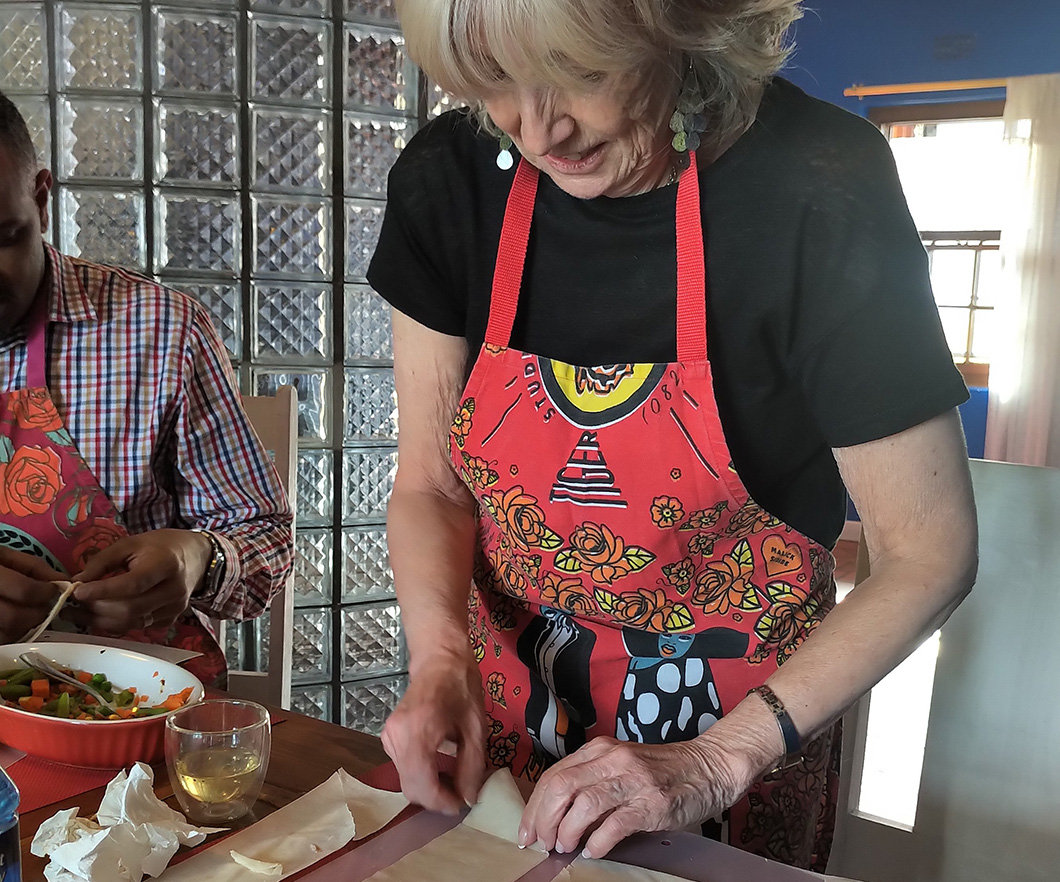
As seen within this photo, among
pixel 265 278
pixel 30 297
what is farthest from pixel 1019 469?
pixel 265 278

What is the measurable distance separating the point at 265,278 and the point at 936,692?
179 centimetres

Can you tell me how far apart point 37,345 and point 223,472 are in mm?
299

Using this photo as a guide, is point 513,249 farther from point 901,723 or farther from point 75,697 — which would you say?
point 901,723

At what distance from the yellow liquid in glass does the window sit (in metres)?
5.37

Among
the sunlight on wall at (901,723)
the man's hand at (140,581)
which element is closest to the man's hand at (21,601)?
the man's hand at (140,581)

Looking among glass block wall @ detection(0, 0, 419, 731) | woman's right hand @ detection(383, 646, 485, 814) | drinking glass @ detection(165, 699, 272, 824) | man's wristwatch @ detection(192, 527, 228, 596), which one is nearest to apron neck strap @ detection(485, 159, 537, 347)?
woman's right hand @ detection(383, 646, 485, 814)

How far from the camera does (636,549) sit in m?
0.98

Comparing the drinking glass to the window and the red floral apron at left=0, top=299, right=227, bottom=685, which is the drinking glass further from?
the window

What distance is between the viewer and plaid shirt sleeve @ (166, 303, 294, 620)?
1442 mm

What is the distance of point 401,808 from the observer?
85 cm

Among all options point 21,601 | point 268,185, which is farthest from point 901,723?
point 21,601

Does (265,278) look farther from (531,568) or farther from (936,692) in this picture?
(936,692)

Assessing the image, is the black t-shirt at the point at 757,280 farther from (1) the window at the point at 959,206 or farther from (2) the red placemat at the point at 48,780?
(1) the window at the point at 959,206

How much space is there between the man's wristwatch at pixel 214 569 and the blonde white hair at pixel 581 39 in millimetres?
751
